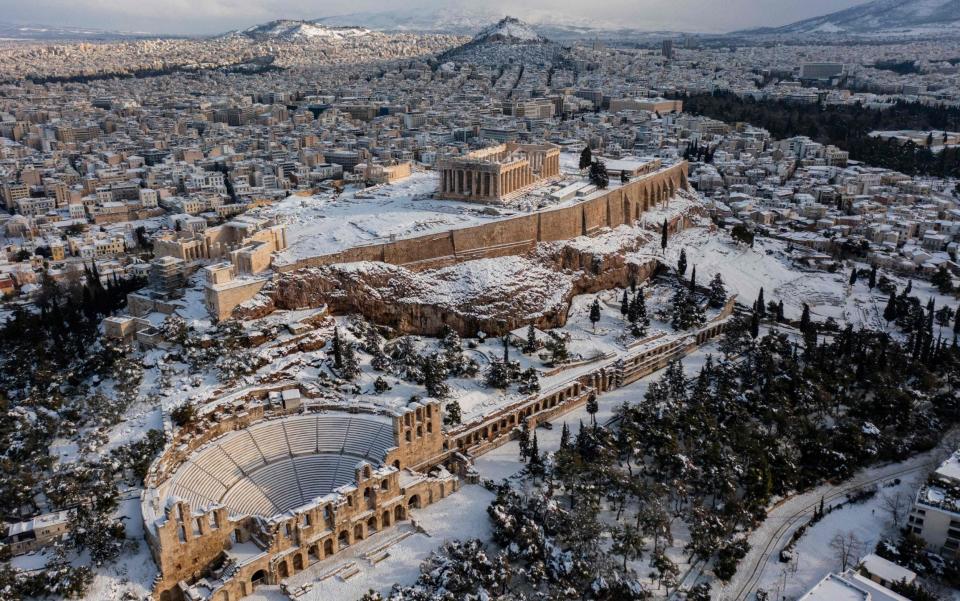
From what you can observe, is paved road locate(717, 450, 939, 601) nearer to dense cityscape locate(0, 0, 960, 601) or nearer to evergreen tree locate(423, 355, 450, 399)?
dense cityscape locate(0, 0, 960, 601)

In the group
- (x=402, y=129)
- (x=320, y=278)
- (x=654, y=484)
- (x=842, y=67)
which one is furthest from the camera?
(x=842, y=67)

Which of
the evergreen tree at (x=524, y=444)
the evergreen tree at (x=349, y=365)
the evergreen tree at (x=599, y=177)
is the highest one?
the evergreen tree at (x=599, y=177)

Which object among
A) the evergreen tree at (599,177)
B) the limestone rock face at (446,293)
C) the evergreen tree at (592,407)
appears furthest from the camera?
the evergreen tree at (599,177)

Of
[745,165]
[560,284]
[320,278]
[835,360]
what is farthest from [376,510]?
[745,165]

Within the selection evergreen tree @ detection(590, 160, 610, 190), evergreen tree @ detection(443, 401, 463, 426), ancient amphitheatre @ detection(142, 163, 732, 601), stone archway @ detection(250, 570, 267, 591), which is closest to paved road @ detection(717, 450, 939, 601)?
ancient amphitheatre @ detection(142, 163, 732, 601)

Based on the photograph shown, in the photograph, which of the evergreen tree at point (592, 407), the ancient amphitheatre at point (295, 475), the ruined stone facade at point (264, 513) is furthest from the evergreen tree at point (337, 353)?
the evergreen tree at point (592, 407)

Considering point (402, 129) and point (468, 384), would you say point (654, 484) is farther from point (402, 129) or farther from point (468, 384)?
point (402, 129)

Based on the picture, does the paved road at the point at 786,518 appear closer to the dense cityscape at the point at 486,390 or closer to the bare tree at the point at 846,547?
the dense cityscape at the point at 486,390
